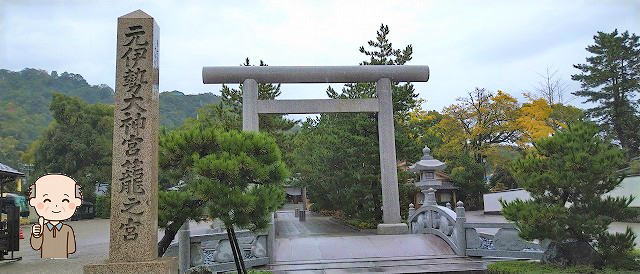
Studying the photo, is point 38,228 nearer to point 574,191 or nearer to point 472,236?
point 472,236

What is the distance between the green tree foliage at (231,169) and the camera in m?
6.80

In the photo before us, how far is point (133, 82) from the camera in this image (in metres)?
6.78

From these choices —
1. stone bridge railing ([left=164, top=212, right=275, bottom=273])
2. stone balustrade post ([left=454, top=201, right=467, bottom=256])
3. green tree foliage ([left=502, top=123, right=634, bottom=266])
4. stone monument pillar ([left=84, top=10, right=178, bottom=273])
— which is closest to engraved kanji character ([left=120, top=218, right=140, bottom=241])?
stone monument pillar ([left=84, top=10, right=178, bottom=273])

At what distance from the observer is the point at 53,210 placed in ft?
44.9

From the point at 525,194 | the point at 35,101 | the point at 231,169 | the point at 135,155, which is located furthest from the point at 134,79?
the point at 35,101

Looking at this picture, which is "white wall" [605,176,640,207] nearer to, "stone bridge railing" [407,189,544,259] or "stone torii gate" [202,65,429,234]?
"stone torii gate" [202,65,429,234]

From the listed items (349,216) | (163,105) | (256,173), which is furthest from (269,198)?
(163,105)

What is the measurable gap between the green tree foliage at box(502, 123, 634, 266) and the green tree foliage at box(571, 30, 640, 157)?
77.5 ft

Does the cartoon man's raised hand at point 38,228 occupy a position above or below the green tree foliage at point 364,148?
below

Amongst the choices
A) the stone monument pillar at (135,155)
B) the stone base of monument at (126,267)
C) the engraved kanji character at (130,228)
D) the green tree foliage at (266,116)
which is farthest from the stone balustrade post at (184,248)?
the green tree foliage at (266,116)

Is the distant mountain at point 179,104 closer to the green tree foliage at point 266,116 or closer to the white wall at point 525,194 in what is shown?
the green tree foliage at point 266,116

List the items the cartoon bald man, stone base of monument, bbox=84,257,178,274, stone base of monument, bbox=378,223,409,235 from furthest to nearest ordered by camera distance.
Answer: stone base of monument, bbox=378,223,409,235 < the cartoon bald man < stone base of monument, bbox=84,257,178,274

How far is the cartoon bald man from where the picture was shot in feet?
45.0

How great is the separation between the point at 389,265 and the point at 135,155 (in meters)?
6.72
